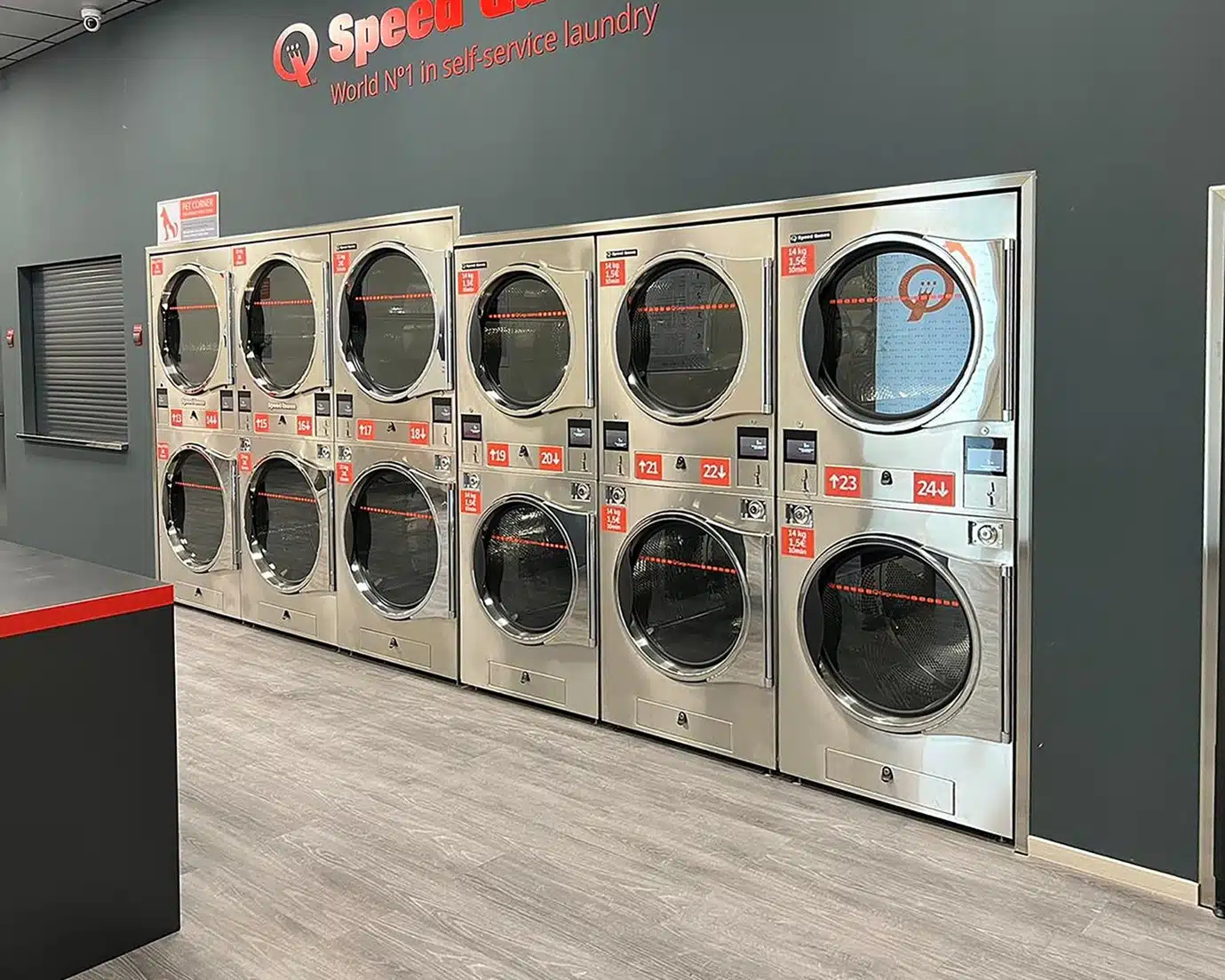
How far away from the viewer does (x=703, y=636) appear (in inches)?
157

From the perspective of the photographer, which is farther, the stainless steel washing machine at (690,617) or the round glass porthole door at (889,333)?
the stainless steel washing machine at (690,617)

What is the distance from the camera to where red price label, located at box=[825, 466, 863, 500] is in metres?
3.49

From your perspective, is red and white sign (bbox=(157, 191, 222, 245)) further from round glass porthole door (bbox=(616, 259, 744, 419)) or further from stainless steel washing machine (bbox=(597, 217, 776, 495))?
round glass porthole door (bbox=(616, 259, 744, 419))

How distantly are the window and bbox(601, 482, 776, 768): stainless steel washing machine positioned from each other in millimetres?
3783

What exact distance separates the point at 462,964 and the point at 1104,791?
1.78 m

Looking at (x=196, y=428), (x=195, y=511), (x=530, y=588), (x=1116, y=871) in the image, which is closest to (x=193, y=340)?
(x=196, y=428)

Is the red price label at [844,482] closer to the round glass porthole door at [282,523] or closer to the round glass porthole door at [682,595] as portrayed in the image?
the round glass porthole door at [682,595]

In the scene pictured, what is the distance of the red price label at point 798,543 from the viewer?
3.63 m

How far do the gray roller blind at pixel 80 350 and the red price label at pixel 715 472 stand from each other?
4.19m

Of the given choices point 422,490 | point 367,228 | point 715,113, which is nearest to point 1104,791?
point 715,113

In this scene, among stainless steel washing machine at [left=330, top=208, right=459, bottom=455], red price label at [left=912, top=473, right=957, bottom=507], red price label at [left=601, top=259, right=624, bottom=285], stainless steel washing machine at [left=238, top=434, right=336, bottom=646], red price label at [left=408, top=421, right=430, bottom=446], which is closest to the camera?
red price label at [left=912, top=473, right=957, bottom=507]

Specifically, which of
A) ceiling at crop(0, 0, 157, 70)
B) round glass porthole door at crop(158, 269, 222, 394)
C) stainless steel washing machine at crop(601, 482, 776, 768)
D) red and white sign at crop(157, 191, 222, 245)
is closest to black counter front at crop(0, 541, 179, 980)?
stainless steel washing machine at crop(601, 482, 776, 768)

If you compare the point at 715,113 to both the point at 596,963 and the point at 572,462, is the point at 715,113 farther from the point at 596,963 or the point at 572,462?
the point at 596,963

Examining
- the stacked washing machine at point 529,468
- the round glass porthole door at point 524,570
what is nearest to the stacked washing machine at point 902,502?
the stacked washing machine at point 529,468
